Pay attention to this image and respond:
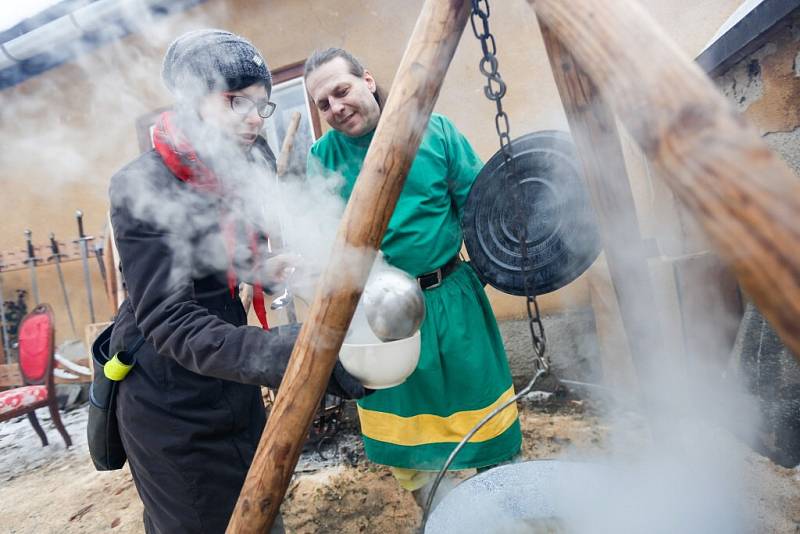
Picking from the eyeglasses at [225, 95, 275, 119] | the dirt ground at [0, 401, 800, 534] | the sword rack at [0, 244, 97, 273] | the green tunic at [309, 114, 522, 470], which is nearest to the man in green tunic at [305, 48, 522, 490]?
the green tunic at [309, 114, 522, 470]

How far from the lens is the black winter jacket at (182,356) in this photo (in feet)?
4.69

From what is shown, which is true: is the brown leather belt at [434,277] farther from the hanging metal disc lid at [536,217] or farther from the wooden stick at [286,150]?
the wooden stick at [286,150]

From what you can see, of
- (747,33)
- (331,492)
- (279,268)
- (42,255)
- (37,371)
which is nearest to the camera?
(279,268)

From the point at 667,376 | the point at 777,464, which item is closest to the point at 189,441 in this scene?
the point at 667,376

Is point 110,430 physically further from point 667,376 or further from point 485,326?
point 667,376

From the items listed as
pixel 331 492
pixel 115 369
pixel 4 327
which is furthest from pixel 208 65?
pixel 4 327

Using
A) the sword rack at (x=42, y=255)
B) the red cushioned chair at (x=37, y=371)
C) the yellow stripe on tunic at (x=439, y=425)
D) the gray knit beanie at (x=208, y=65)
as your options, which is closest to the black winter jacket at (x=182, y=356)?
the gray knit beanie at (x=208, y=65)

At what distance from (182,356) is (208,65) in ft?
3.44

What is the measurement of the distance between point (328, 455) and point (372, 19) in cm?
452

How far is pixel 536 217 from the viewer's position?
195 cm

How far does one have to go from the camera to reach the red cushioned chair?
15.6ft

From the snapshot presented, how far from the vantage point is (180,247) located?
1.54 meters

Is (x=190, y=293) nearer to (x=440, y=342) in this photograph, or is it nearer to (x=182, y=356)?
(x=182, y=356)

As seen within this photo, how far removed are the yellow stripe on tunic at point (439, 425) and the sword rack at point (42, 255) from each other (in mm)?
6118
